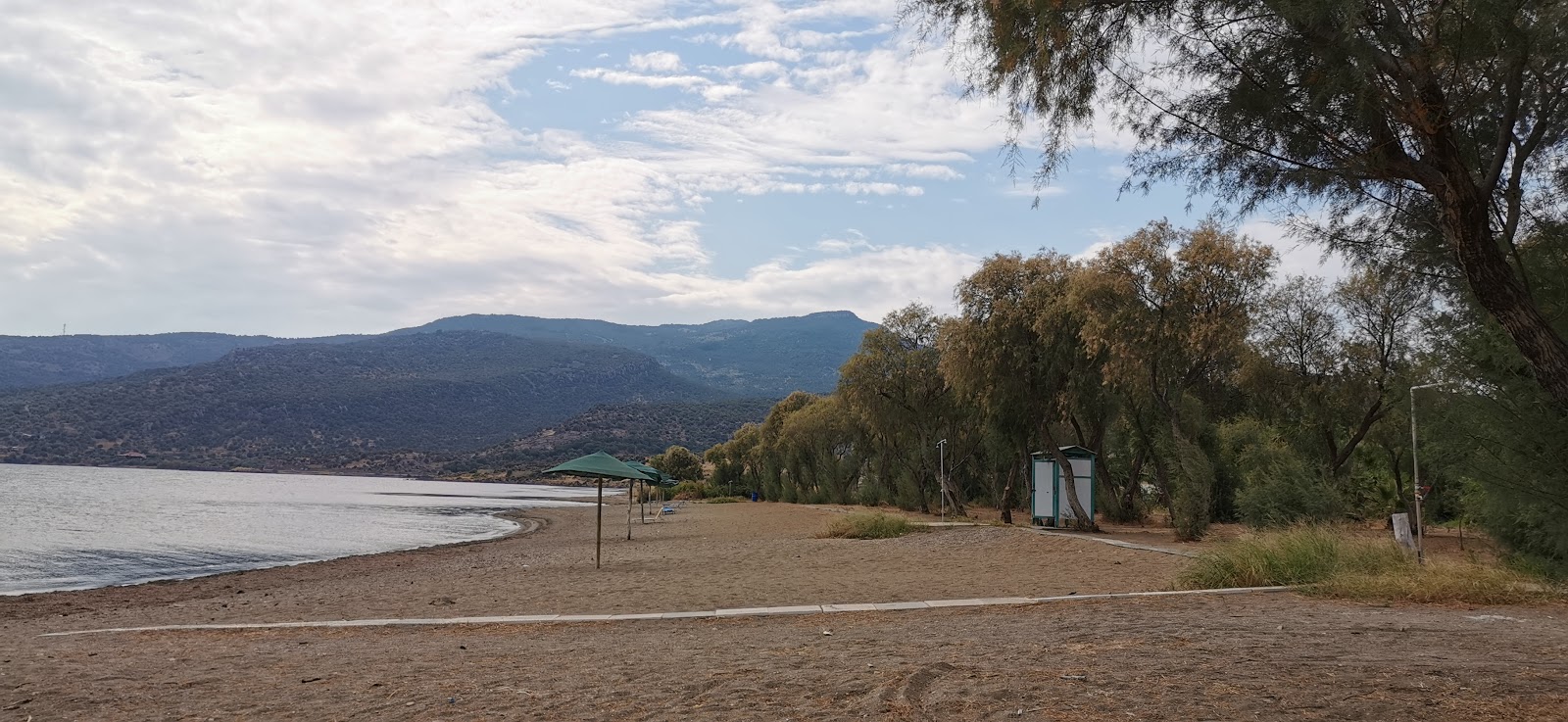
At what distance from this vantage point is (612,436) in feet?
472

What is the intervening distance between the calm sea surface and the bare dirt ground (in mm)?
12574

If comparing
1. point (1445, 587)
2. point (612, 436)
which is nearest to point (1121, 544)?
point (1445, 587)

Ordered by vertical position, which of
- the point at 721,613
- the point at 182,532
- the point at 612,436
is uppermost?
the point at 612,436

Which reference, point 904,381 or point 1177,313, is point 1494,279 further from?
point 904,381

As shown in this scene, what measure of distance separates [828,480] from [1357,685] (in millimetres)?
54967

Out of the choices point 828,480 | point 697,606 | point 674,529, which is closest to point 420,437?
point 828,480

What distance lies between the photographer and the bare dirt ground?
212 inches

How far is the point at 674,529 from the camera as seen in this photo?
34906mm

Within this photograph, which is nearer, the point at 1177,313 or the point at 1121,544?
the point at 1121,544

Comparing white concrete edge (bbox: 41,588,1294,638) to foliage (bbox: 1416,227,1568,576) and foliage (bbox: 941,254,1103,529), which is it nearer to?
foliage (bbox: 1416,227,1568,576)

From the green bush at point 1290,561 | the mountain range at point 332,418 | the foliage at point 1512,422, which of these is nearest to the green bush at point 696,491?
the mountain range at point 332,418

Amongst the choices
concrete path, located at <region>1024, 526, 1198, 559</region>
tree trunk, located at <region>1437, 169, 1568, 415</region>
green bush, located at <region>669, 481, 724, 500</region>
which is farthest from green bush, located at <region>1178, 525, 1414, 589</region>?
green bush, located at <region>669, 481, 724, 500</region>

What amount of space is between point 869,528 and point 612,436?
124 metres

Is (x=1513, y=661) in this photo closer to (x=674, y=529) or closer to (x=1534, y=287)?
(x=1534, y=287)
